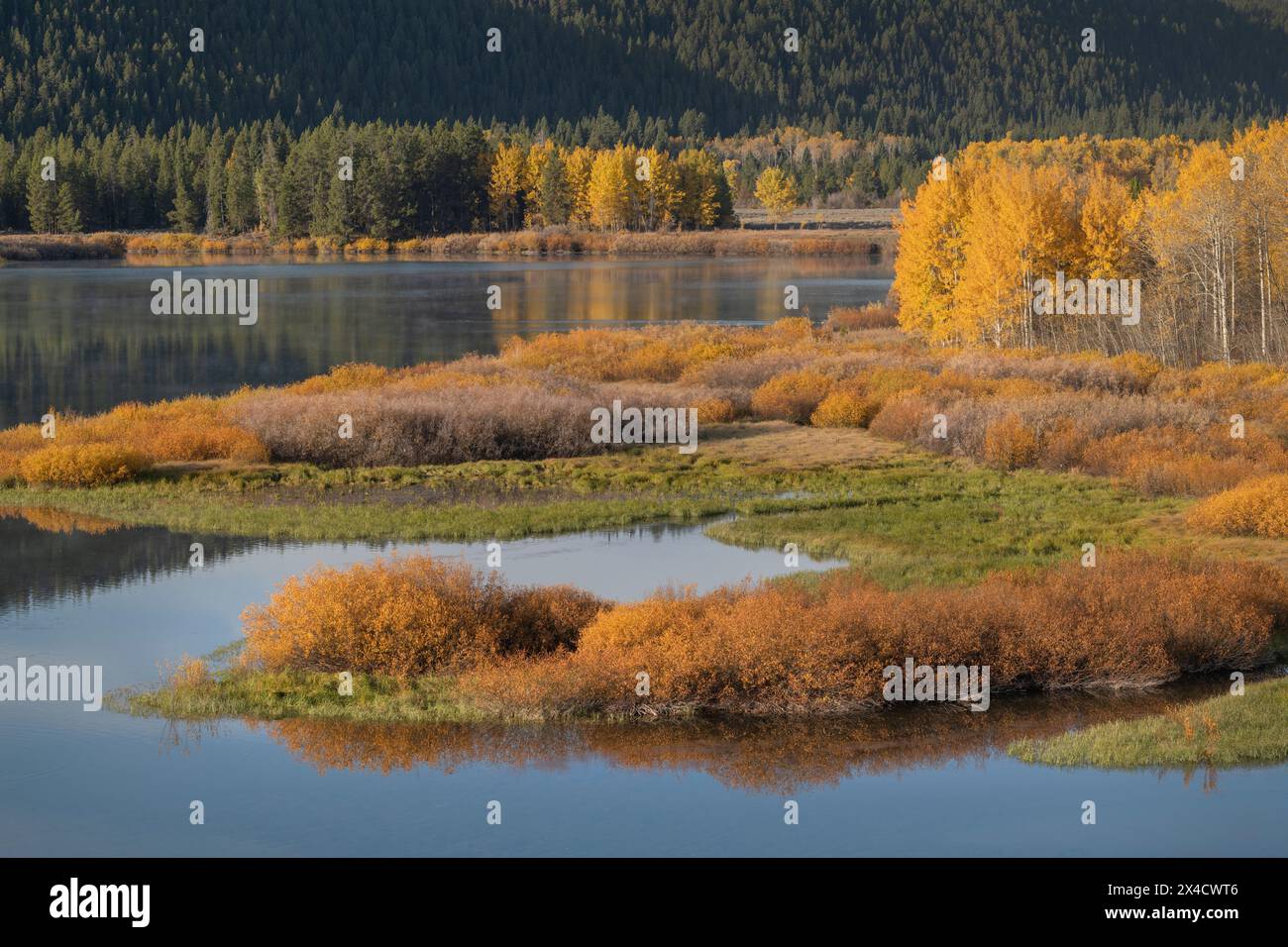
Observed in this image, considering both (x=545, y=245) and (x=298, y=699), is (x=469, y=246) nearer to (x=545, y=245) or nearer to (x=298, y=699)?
(x=545, y=245)

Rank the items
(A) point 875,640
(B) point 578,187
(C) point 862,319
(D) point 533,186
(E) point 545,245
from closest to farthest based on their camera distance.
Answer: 1. (A) point 875,640
2. (C) point 862,319
3. (E) point 545,245
4. (D) point 533,186
5. (B) point 578,187

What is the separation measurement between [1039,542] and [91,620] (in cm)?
1438

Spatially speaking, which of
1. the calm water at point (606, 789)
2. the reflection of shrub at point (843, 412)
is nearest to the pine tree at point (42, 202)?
the reflection of shrub at point (843, 412)

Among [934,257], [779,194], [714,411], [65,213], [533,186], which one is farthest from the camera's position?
[779,194]

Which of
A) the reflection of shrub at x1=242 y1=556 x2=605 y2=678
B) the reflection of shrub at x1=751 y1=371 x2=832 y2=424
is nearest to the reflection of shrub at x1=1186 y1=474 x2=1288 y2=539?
the reflection of shrub at x1=242 y1=556 x2=605 y2=678

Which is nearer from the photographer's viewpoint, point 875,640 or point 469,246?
point 875,640

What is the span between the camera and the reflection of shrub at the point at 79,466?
101 feet

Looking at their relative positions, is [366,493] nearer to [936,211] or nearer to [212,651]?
[212,651]

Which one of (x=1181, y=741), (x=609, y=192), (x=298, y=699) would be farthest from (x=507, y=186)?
(x=1181, y=741)

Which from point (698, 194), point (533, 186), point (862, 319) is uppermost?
point (533, 186)

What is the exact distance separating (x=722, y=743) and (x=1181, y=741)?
15.8 ft

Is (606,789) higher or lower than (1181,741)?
lower

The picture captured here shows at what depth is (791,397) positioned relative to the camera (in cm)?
4050

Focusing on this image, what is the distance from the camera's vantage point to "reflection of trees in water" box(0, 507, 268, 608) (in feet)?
79.3
